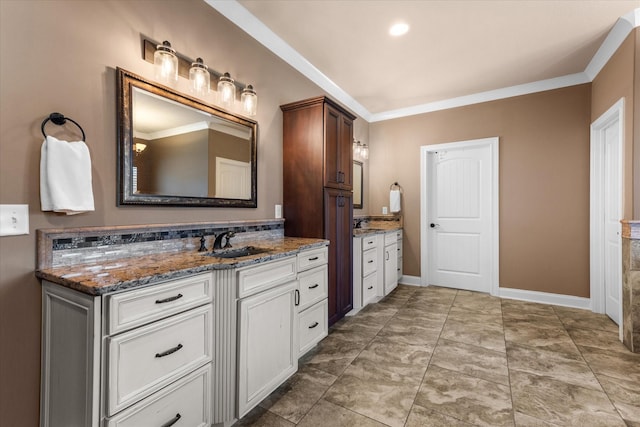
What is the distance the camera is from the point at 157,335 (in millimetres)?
1166

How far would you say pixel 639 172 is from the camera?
7.59 ft

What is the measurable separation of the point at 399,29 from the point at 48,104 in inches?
102

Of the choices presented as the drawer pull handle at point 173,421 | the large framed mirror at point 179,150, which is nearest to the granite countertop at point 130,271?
the large framed mirror at point 179,150

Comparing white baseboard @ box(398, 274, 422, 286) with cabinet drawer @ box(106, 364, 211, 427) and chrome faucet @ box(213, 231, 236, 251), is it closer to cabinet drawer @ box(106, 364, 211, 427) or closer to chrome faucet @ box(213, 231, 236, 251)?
chrome faucet @ box(213, 231, 236, 251)

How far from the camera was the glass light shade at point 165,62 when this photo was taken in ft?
5.38

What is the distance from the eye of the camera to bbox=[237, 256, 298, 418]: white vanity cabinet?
1.51 metres

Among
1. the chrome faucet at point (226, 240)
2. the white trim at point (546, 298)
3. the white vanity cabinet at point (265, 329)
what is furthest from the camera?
the white trim at point (546, 298)

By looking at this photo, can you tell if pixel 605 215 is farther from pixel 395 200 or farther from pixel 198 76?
pixel 198 76

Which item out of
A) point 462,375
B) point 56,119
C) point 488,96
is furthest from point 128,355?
point 488,96

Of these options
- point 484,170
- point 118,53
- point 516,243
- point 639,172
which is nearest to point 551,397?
point 639,172

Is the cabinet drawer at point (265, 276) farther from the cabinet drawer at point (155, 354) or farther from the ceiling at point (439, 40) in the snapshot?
the ceiling at point (439, 40)

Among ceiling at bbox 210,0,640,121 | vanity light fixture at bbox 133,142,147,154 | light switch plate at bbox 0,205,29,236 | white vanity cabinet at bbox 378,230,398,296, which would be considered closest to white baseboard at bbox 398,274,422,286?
white vanity cabinet at bbox 378,230,398,296

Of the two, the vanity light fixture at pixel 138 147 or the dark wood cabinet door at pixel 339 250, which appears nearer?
the vanity light fixture at pixel 138 147

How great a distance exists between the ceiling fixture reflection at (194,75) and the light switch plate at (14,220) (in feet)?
3.21
